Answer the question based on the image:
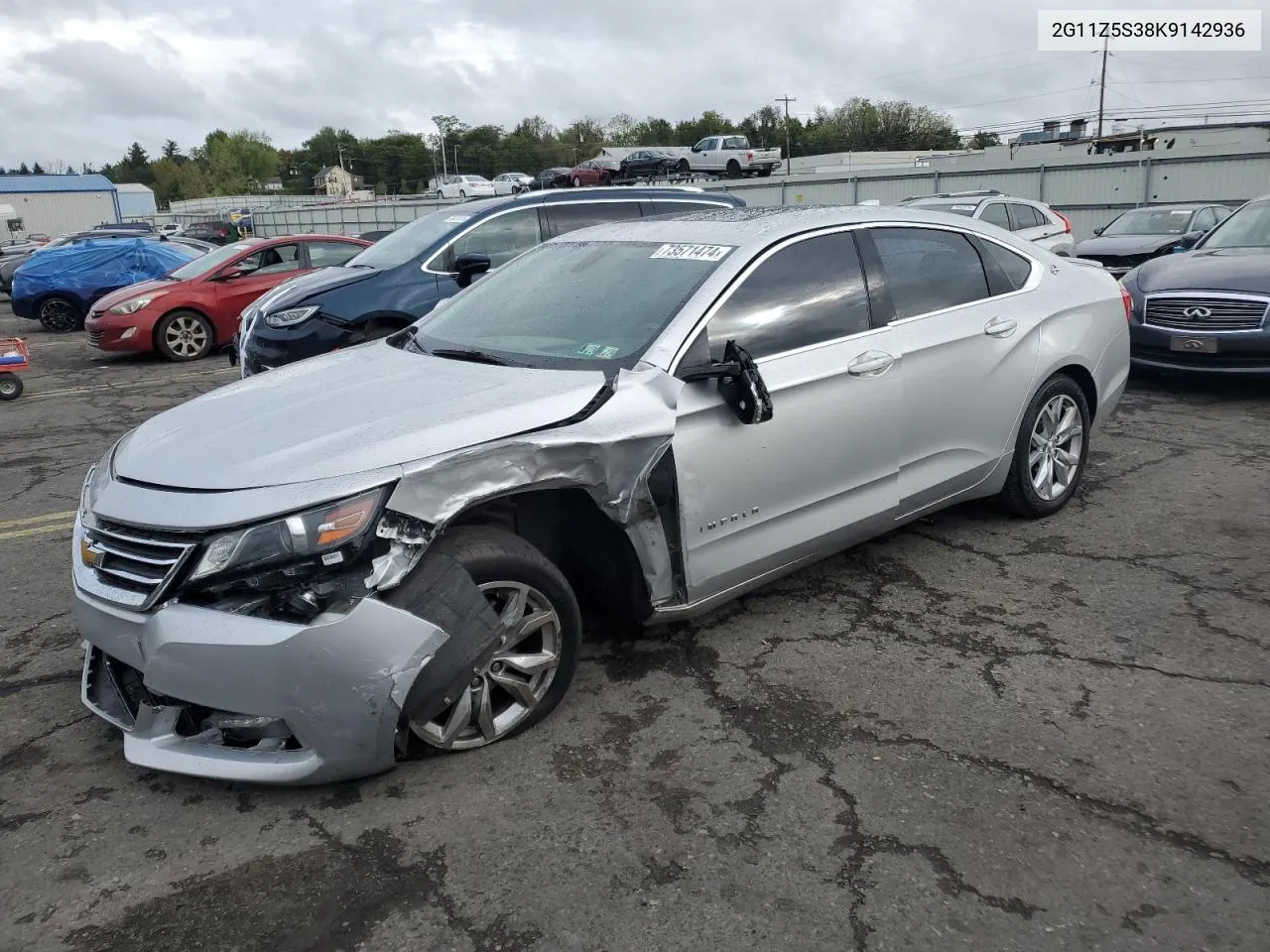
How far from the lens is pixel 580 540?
3551 mm

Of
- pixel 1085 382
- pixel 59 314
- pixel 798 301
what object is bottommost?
pixel 59 314

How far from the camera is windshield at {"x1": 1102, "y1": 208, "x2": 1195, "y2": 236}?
597 inches

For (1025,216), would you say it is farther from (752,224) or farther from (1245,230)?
(752,224)

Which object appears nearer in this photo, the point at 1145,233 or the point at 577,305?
the point at 577,305

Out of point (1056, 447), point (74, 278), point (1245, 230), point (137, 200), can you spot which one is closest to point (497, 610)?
point (1056, 447)

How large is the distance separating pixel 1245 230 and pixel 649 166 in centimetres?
3241

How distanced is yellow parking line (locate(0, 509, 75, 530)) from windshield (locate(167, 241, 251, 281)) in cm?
815

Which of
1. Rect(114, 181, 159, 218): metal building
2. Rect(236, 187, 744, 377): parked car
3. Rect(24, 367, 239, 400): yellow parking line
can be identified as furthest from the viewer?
Rect(114, 181, 159, 218): metal building

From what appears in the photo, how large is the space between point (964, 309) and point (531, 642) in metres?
2.65

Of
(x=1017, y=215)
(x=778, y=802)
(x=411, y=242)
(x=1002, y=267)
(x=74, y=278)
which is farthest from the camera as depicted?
(x=74, y=278)

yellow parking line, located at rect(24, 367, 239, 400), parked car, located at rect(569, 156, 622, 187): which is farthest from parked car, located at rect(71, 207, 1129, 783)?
parked car, located at rect(569, 156, 622, 187)

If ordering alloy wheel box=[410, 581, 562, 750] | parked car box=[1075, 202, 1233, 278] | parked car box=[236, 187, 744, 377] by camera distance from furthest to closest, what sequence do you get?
parked car box=[1075, 202, 1233, 278]
parked car box=[236, 187, 744, 377]
alloy wheel box=[410, 581, 562, 750]

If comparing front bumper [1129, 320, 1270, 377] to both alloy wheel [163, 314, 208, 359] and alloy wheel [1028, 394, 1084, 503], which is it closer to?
alloy wheel [1028, 394, 1084, 503]

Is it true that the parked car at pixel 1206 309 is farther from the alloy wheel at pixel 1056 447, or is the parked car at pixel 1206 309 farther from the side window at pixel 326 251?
the side window at pixel 326 251
